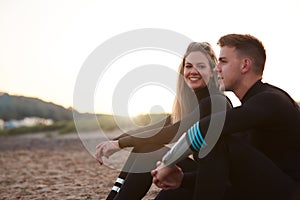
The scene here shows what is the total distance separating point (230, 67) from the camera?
2785 mm

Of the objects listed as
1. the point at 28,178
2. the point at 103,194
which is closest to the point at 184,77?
the point at 103,194

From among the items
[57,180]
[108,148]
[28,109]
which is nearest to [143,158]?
[108,148]

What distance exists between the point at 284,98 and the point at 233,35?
0.46m

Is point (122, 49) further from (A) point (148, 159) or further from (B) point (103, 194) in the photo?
(B) point (103, 194)

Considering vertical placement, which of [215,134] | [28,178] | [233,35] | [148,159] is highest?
[233,35]

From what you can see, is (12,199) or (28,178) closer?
(12,199)

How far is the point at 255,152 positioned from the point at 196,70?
0.97 m

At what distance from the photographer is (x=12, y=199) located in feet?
17.3

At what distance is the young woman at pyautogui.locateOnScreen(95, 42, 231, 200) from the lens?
319 cm

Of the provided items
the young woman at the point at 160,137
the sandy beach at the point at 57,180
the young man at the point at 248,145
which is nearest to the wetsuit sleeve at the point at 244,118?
the young man at the point at 248,145

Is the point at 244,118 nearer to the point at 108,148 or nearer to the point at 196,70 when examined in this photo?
the point at 196,70

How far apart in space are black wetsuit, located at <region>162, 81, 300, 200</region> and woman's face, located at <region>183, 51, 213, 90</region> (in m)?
0.68

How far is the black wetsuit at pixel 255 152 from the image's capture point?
2490mm

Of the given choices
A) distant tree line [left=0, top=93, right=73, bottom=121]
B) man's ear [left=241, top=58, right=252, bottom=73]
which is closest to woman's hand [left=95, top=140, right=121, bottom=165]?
man's ear [left=241, top=58, right=252, bottom=73]
